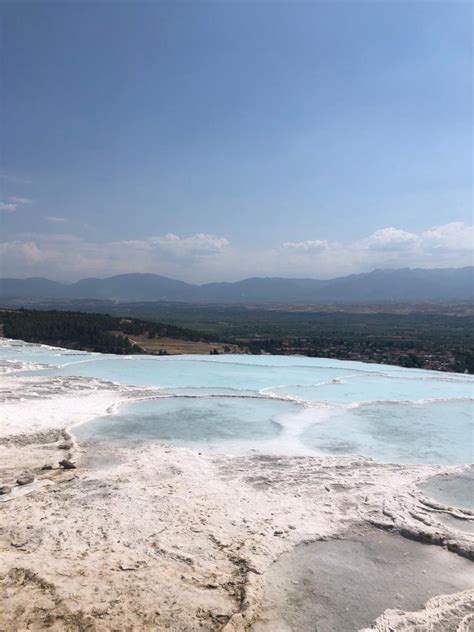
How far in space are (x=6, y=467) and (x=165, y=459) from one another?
8.36 ft

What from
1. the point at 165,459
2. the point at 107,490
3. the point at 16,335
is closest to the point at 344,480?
the point at 165,459

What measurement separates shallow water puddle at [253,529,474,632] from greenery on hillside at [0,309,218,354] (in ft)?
87.6

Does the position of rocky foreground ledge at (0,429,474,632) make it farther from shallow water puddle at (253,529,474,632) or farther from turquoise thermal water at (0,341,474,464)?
turquoise thermal water at (0,341,474,464)

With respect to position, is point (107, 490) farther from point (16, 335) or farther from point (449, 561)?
point (16, 335)

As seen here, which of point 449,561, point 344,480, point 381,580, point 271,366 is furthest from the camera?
point 271,366

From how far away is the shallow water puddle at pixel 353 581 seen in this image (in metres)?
4.52

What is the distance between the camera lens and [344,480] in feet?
25.1

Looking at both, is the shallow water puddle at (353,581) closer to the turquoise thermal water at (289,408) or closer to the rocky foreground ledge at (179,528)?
the rocky foreground ledge at (179,528)

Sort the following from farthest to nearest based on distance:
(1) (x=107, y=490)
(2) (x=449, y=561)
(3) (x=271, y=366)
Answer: (3) (x=271, y=366), (1) (x=107, y=490), (2) (x=449, y=561)

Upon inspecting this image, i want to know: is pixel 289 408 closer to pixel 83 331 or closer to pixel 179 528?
pixel 179 528

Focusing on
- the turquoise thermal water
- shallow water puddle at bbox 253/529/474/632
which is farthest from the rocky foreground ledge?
the turquoise thermal water

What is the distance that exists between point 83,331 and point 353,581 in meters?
31.0

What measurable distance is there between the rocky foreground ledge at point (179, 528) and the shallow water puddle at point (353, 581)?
117 millimetres

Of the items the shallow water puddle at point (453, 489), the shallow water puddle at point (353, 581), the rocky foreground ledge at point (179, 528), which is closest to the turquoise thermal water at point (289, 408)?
the shallow water puddle at point (453, 489)
